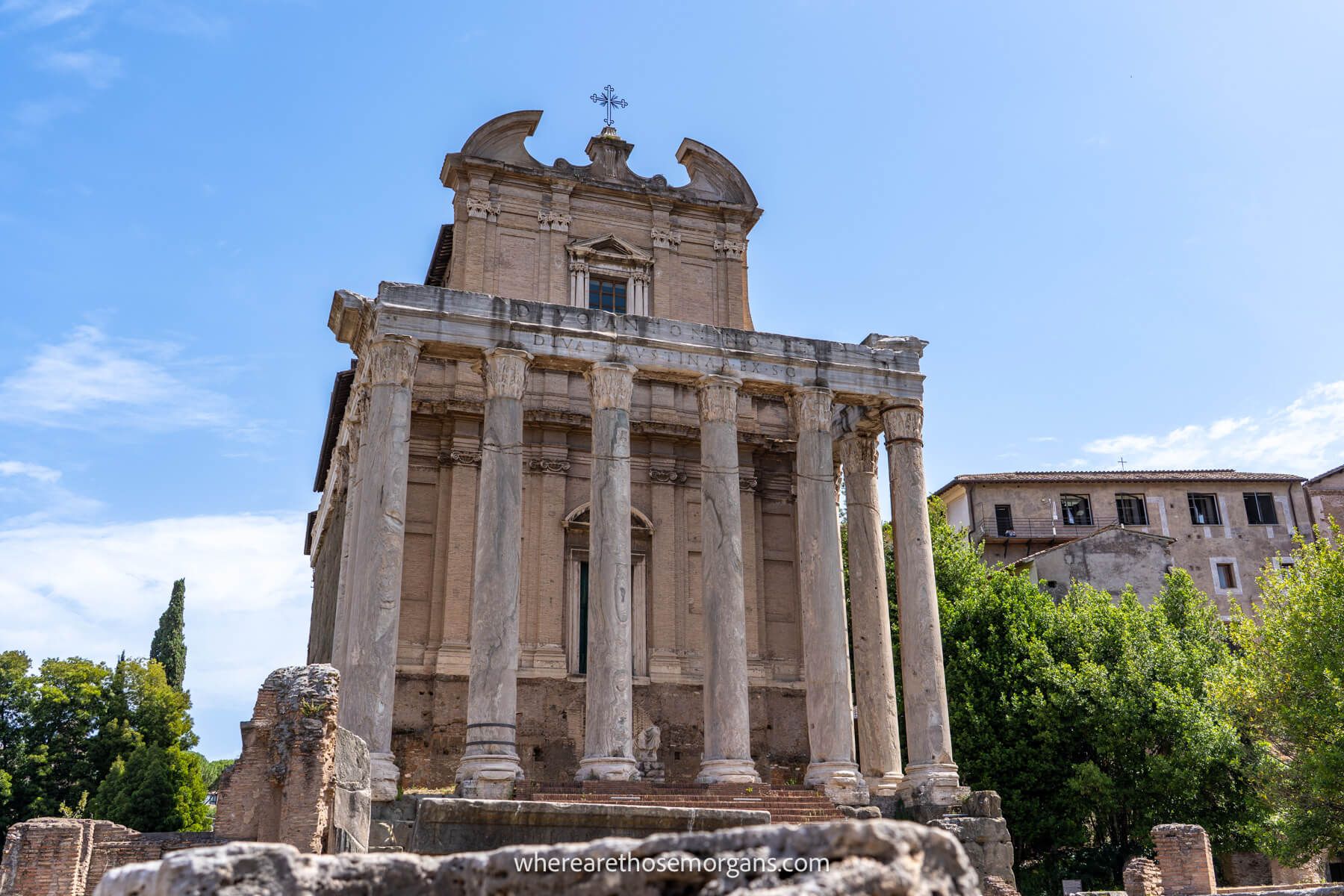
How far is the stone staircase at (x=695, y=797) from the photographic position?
16.5 meters

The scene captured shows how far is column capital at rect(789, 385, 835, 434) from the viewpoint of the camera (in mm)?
20344

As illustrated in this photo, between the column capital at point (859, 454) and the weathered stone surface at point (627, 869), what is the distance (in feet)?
58.6

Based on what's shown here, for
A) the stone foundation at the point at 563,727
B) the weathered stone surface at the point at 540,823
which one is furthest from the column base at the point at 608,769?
the weathered stone surface at the point at 540,823

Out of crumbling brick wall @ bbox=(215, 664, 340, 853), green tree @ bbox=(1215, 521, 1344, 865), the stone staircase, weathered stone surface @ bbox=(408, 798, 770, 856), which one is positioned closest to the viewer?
crumbling brick wall @ bbox=(215, 664, 340, 853)

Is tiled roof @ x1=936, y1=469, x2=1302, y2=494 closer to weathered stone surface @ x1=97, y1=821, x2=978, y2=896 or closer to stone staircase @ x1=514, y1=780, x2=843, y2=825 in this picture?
stone staircase @ x1=514, y1=780, x2=843, y2=825

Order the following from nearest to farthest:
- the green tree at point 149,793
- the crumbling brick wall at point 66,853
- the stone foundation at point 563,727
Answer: the crumbling brick wall at point 66,853 → the stone foundation at point 563,727 → the green tree at point 149,793

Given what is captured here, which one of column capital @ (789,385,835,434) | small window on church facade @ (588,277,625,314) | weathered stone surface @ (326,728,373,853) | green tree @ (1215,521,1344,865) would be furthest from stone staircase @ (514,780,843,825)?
small window on church facade @ (588,277,625,314)

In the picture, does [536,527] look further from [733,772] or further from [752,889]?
[752,889]

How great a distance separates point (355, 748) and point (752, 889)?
9.94m

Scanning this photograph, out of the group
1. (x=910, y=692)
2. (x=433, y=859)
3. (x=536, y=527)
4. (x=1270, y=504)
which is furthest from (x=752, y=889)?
(x=1270, y=504)

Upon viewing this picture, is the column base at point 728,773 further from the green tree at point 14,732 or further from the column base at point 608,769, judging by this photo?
the green tree at point 14,732

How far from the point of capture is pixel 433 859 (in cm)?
452

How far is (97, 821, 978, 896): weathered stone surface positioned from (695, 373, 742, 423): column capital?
15486mm

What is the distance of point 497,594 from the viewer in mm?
17453
